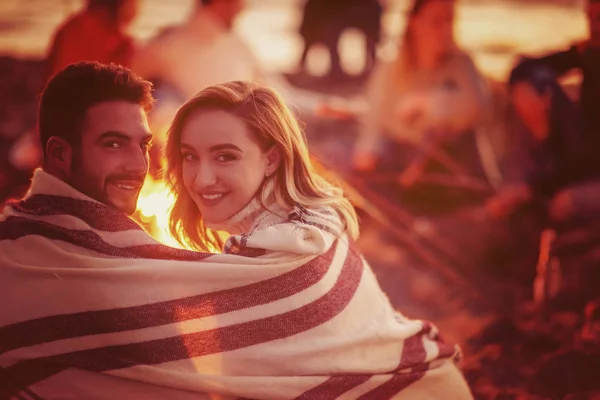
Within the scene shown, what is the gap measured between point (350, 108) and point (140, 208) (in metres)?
3.77

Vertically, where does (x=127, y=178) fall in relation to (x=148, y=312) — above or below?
above

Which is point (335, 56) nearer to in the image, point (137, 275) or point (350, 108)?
point (350, 108)

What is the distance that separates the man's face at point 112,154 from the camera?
188 cm

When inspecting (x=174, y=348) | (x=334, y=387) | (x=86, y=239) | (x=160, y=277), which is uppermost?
(x=86, y=239)

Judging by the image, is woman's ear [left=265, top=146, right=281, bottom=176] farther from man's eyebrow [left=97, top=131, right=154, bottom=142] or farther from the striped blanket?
man's eyebrow [left=97, top=131, right=154, bottom=142]

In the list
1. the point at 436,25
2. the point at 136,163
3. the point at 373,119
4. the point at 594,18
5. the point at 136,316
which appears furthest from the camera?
the point at 373,119

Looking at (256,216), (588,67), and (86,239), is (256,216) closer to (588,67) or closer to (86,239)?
(86,239)

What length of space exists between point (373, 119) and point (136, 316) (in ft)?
12.6

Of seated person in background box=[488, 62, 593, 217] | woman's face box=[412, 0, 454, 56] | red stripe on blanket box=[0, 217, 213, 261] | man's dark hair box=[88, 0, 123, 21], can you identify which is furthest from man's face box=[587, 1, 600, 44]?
man's dark hair box=[88, 0, 123, 21]

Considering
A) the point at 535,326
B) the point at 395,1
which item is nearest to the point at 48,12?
the point at 395,1

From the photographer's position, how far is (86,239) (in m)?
1.87

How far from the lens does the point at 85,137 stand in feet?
6.17

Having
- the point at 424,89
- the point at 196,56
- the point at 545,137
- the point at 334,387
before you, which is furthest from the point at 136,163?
the point at 424,89

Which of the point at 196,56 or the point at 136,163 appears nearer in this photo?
the point at 136,163
